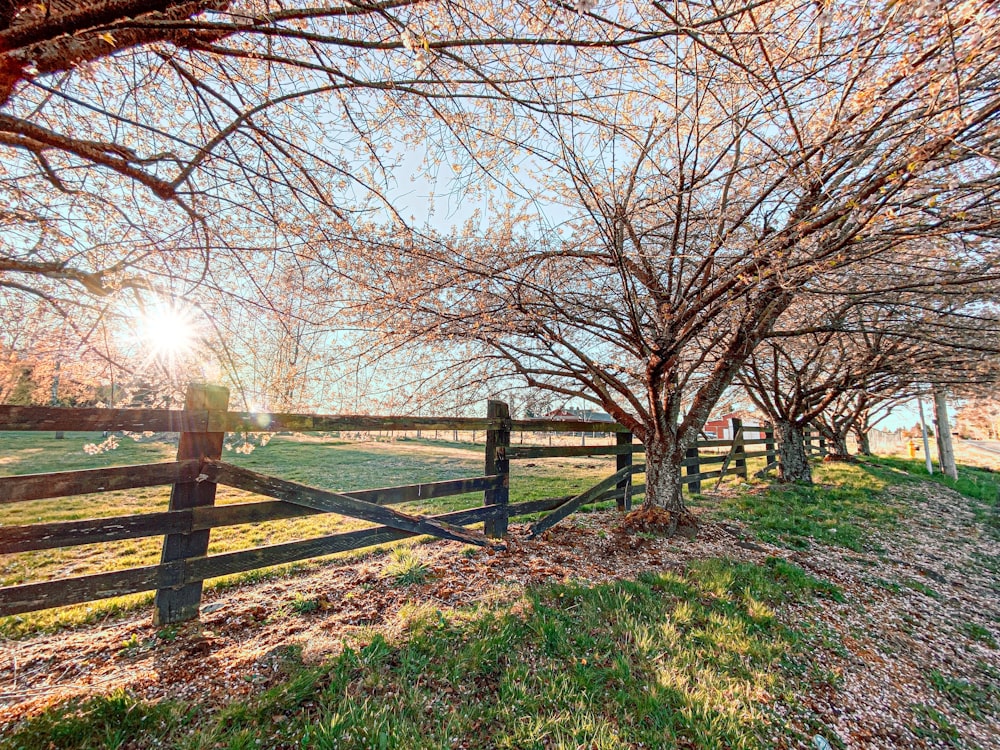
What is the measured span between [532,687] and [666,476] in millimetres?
3847

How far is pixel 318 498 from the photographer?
312 centimetres

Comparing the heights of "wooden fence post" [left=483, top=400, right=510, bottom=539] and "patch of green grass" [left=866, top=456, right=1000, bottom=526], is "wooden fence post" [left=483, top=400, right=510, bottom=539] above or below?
above

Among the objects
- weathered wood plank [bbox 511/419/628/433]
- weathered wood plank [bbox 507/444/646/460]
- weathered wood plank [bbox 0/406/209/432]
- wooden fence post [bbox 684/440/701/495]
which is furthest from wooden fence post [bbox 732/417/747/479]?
weathered wood plank [bbox 0/406/209/432]

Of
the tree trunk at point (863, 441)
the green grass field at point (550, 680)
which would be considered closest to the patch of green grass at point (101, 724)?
the green grass field at point (550, 680)

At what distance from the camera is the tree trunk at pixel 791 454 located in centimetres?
1047

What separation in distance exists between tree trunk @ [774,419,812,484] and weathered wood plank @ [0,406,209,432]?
1283 cm

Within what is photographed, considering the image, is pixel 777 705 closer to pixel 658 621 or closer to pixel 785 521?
pixel 658 621

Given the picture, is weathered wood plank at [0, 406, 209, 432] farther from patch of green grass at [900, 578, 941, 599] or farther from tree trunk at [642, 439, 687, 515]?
patch of green grass at [900, 578, 941, 599]

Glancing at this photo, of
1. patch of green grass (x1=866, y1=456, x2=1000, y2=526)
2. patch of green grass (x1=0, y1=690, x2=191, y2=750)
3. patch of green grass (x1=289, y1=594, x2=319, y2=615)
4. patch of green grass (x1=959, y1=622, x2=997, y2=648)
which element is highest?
patch of green grass (x1=0, y1=690, x2=191, y2=750)

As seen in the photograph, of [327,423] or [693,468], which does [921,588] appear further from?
[327,423]

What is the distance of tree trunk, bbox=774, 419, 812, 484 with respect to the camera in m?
10.5

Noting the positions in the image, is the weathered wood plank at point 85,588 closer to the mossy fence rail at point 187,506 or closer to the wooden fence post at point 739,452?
the mossy fence rail at point 187,506

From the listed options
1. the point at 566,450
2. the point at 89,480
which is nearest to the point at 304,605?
the point at 89,480

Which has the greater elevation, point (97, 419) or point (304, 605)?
point (97, 419)
